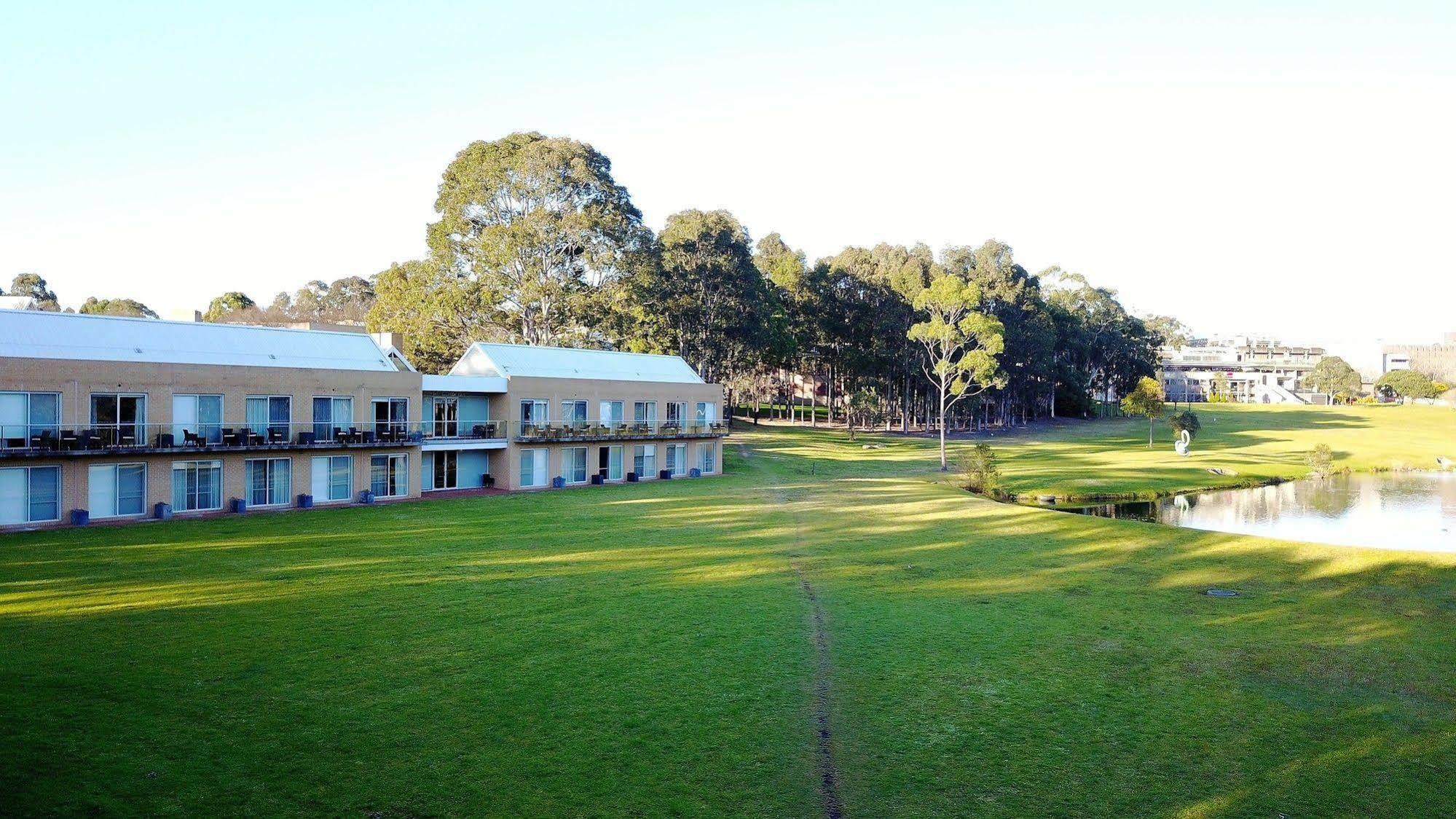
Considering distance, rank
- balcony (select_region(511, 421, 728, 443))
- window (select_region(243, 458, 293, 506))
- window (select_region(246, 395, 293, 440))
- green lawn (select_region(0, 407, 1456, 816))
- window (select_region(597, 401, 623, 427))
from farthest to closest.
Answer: window (select_region(597, 401, 623, 427)), balcony (select_region(511, 421, 728, 443)), window (select_region(246, 395, 293, 440)), window (select_region(243, 458, 293, 506)), green lawn (select_region(0, 407, 1456, 816))

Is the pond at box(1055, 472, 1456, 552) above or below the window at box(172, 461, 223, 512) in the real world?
below

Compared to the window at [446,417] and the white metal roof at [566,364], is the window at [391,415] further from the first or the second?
the white metal roof at [566,364]

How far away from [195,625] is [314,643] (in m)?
2.65

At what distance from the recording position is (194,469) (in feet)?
103

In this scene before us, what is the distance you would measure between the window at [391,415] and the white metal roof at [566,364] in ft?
15.9

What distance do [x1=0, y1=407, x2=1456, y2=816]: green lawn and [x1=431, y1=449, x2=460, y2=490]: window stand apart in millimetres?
11591

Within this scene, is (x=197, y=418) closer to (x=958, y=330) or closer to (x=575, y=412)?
(x=575, y=412)

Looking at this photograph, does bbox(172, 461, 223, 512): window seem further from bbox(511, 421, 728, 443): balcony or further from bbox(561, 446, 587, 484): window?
bbox(561, 446, 587, 484): window

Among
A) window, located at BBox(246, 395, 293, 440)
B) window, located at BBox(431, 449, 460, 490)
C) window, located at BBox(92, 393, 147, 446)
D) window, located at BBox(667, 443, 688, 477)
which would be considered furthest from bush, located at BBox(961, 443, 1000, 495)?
window, located at BBox(92, 393, 147, 446)

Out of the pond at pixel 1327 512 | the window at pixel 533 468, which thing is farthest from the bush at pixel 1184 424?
the window at pixel 533 468

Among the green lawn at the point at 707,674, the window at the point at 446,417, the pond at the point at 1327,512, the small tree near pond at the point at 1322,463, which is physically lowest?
the pond at the point at 1327,512

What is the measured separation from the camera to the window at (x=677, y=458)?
159 ft

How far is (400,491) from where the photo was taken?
37.4m

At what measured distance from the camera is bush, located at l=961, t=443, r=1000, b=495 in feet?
146
